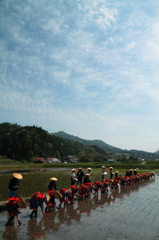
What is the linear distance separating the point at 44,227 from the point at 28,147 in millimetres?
121256

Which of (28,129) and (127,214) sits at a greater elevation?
(28,129)

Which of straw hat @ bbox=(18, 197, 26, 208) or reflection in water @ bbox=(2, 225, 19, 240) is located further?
straw hat @ bbox=(18, 197, 26, 208)

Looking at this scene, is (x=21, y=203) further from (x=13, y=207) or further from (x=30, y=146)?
(x=30, y=146)

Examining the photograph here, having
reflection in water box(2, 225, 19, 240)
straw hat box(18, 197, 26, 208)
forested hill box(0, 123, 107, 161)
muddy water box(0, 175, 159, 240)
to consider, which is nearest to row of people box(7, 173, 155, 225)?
straw hat box(18, 197, 26, 208)

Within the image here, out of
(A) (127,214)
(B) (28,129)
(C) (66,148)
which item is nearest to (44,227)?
(A) (127,214)

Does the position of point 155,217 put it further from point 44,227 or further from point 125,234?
point 44,227

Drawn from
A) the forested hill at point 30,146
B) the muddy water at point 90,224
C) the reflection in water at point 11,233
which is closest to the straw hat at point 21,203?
the muddy water at point 90,224

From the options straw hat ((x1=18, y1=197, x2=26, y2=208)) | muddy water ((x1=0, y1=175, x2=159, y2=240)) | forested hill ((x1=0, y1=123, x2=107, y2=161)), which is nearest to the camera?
muddy water ((x1=0, y1=175, x2=159, y2=240))

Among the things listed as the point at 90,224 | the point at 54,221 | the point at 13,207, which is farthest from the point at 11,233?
the point at 90,224

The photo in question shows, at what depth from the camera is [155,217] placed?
341 inches

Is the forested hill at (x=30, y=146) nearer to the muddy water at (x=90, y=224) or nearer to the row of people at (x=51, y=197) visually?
the row of people at (x=51, y=197)

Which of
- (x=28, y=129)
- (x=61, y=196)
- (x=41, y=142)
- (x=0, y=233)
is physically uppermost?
(x=28, y=129)

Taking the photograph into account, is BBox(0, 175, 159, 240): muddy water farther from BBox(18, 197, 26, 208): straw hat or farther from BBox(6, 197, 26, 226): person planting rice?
BBox(18, 197, 26, 208): straw hat

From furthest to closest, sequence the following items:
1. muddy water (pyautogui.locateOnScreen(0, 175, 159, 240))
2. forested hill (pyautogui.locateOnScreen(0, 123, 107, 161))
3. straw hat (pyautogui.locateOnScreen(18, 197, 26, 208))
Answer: forested hill (pyautogui.locateOnScreen(0, 123, 107, 161)) → straw hat (pyautogui.locateOnScreen(18, 197, 26, 208)) → muddy water (pyautogui.locateOnScreen(0, 175, 159, 240))
